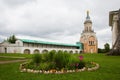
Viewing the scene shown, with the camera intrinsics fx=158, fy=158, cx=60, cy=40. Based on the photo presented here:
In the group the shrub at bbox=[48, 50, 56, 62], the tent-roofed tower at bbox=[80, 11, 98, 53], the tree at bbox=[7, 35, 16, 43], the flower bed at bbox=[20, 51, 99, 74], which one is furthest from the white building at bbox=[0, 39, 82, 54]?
the flower bed at bbox=[20, 51, 99, 74]

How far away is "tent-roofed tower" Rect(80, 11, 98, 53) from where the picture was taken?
7281 cm

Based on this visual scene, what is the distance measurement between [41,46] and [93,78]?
53070 millimetres

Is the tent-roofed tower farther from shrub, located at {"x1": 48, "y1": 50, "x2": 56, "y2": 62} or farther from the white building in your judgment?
shrub, located at {"x1": 48, "y1": 50, "x2": 56, "y2": 62}

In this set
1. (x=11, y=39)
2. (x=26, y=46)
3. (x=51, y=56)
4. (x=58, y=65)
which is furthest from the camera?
(x=11, y=39)

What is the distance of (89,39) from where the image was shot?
2896 inches

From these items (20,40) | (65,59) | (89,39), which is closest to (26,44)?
(20,40)

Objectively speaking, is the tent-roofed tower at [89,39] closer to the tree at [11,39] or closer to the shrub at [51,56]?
the tree at [11,39]

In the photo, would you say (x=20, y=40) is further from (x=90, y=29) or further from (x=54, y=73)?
(x=54, y=73)

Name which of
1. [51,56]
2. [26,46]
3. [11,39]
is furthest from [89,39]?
[51,56]

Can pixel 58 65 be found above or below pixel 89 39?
below

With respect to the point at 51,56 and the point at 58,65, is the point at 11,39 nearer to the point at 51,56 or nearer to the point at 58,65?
the point at 51,56

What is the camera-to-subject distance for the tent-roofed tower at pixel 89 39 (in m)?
72.8

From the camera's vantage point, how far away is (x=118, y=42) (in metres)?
22.2

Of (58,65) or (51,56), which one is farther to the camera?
(51,56)
